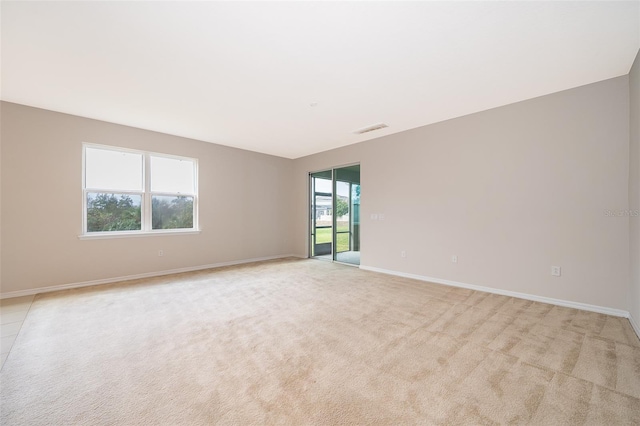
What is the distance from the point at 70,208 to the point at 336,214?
16.5ft

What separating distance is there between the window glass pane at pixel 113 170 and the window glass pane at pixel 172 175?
24cm

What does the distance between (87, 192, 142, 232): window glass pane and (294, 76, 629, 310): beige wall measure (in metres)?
4.75

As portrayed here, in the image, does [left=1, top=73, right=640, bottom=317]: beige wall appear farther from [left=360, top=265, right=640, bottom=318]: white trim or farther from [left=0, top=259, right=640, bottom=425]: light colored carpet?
[left=0, top=259, right=640, bottom=425]: light colored carpet

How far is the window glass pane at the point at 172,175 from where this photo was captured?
4.95 metres

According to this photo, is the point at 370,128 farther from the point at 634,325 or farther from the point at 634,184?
the point at 634,325

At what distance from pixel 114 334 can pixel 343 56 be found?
3.59 meters

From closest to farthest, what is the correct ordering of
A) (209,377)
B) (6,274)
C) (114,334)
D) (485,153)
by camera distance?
(209,377) < (114,334) < (6,274) < (485,153)

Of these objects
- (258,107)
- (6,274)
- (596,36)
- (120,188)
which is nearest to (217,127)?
(258,107)

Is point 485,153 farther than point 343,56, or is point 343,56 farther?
point 485,153

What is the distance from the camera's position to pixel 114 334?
2.52 meters

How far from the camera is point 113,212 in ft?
14.8

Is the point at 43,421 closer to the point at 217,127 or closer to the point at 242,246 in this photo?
the point at 217,127

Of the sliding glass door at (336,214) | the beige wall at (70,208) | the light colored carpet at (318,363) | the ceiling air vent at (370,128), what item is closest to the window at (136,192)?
the beige wall at (70,208)

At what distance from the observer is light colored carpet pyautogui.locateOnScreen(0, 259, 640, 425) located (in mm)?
1527
